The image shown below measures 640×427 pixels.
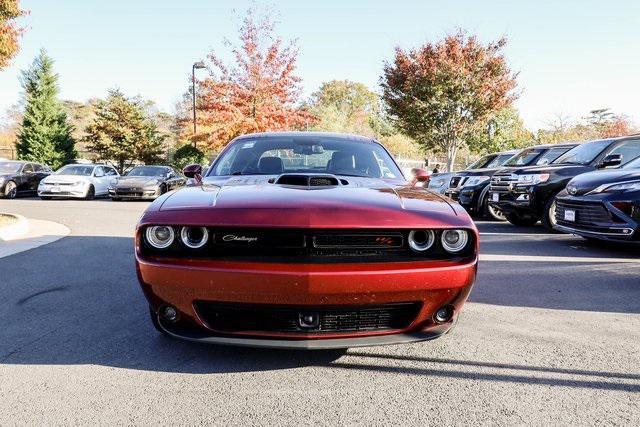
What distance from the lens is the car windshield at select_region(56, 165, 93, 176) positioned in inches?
680

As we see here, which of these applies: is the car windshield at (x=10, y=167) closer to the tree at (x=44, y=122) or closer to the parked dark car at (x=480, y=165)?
the tree at (x=44, y=122)

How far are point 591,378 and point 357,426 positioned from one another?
1374 millimetres

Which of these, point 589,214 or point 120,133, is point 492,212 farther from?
point 120,133

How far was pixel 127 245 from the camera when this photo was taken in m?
6.81

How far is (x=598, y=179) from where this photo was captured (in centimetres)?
647

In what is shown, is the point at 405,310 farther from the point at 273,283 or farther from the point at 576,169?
the point at 576,169

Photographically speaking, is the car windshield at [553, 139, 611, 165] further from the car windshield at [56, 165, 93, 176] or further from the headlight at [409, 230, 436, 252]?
the car windshield at [56, 165, 93, 176]

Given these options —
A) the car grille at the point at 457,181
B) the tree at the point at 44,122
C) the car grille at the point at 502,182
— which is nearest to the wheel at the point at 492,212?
the car grille at the point at 457,181

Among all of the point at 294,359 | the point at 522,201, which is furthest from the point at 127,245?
the point at 522,201

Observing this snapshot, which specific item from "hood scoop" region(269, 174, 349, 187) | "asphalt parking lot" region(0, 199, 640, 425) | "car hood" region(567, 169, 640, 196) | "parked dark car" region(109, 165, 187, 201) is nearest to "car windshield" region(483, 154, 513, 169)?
"car hood" region(567, 169, 640, 196)

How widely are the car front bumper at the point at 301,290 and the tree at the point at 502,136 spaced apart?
100 feet

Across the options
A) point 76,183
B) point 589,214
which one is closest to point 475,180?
point 589,214

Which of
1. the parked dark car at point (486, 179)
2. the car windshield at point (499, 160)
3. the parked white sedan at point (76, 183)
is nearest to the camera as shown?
the parked dark car at point (486, 179)

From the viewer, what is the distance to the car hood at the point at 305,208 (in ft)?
7.73
